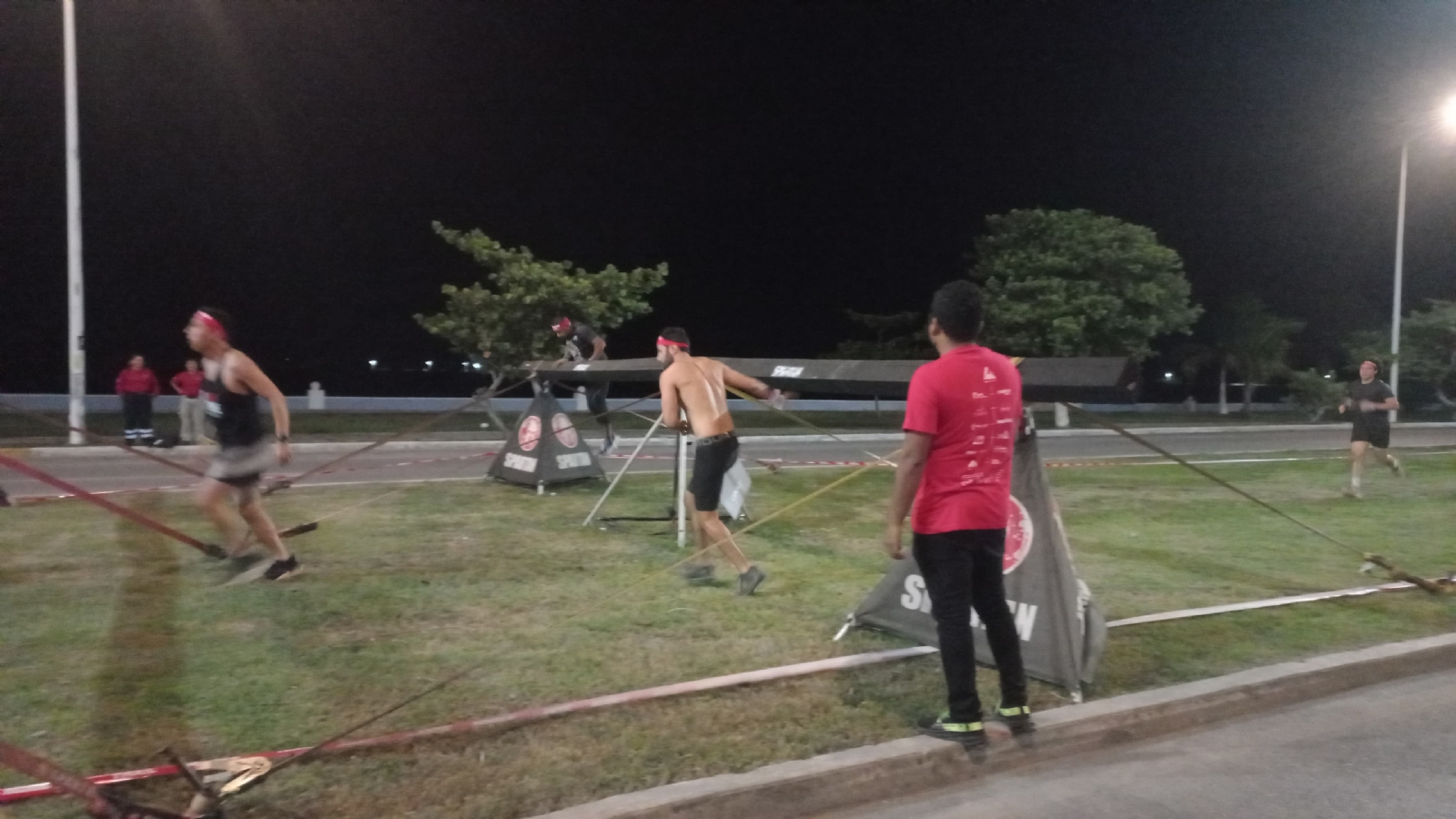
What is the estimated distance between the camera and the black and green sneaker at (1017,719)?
173 inches

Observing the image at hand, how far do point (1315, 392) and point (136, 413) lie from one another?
42.6 metres

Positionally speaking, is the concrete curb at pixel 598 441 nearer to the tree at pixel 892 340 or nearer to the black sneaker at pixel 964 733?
the black sneaker at pixel 964 733

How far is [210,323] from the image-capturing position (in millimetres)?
6457

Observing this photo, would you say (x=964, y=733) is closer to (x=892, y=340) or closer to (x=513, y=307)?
(x=513, y=307)

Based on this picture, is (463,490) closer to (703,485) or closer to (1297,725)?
(703,485)

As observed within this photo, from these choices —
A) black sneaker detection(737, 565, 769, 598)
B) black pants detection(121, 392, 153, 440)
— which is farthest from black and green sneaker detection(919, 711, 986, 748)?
black pants detection(121, 392, 153, 440)

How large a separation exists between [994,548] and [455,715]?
2427 mm

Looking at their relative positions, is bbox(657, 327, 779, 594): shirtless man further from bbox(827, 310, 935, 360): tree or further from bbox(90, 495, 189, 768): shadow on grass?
bbox(827, 310, 935, 360): tree

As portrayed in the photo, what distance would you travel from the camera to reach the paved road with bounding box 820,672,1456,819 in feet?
13.0

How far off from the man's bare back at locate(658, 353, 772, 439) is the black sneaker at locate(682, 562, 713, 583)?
0.99 metres

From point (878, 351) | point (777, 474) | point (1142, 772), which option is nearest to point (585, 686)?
point (1142, 772)

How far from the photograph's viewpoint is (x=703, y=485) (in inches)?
265

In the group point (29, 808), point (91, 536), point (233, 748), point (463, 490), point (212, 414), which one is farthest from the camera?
point (463, 490)

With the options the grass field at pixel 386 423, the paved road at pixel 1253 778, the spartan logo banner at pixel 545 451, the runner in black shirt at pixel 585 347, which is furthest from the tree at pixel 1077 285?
the paved road at pixel 1253 778
